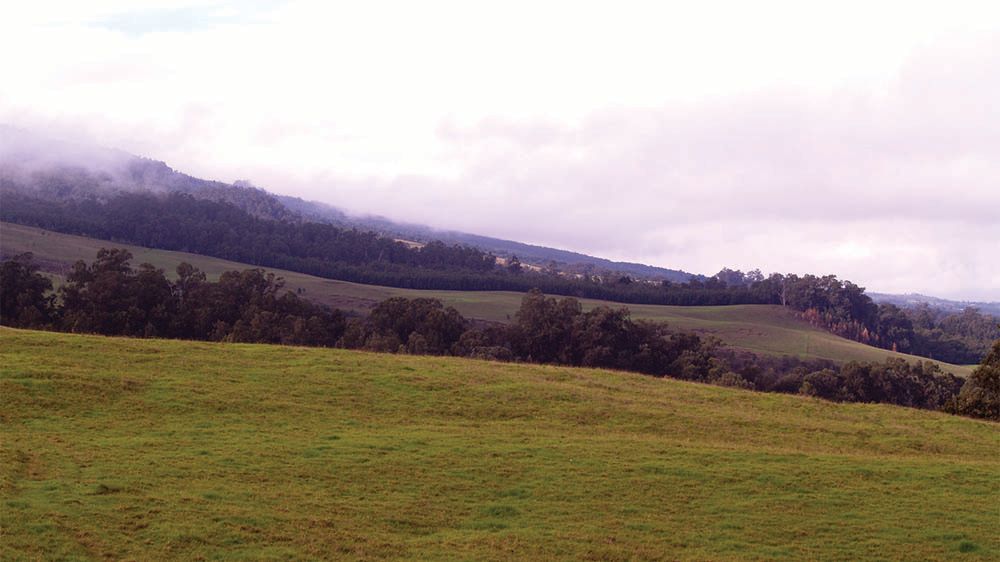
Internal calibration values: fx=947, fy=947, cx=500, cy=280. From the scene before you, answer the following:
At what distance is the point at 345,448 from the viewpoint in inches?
836

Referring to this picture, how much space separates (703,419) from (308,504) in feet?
44.0

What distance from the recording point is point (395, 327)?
7162 centimetres

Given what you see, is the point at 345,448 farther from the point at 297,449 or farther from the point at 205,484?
the point at 205,484

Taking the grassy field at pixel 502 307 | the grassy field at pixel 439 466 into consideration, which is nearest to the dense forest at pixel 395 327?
the grassy field at pixel 439 466

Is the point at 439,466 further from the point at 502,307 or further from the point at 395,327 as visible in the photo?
the point at 502,307

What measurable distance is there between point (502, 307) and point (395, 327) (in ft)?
271

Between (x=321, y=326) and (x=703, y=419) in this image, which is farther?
(x=321, y=326)

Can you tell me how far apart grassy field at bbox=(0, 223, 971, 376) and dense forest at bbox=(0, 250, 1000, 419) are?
67.3m

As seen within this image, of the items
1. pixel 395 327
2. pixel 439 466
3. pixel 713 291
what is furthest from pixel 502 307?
pixel 439 466

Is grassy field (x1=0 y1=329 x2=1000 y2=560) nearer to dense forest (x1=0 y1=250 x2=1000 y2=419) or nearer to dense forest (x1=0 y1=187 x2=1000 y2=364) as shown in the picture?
dense forest (x1=0 y1=250 x2=1000 y2=419)

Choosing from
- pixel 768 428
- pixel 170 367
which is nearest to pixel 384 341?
pixel 170 367

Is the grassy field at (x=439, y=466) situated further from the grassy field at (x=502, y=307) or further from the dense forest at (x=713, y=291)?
the dense forest at (x=713, y=291)

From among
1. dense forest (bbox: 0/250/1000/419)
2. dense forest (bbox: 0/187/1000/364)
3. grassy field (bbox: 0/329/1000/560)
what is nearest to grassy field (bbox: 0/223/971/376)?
dense forest (bbox: 0/187/1000/364)

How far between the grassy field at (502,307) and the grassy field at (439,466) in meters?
106
